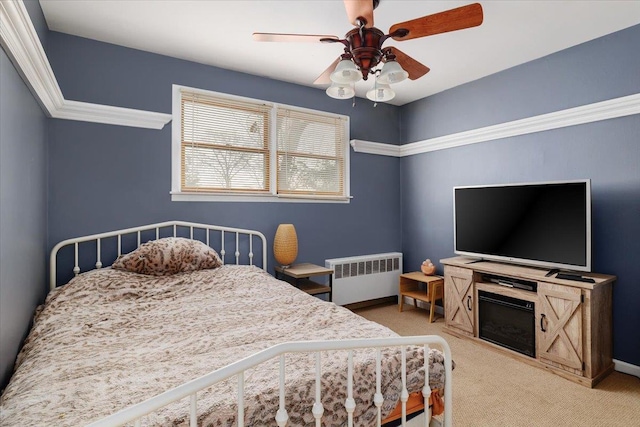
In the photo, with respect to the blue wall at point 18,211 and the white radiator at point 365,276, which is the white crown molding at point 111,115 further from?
the white radiator at point 365,276

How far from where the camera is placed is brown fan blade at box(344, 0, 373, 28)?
63.9 inches

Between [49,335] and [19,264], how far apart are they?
1.49ft

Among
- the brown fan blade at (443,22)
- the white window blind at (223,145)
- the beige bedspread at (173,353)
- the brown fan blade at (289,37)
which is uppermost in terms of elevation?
the brown fan blade at (289,37)

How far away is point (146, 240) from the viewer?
2.84 metres

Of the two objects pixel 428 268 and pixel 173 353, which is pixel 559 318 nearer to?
pixel 428 268

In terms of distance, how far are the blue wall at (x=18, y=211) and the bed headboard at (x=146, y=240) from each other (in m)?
0.25

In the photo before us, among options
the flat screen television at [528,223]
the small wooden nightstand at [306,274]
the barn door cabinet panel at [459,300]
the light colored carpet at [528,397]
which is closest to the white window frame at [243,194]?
the small wooden nightstand at [306,274]

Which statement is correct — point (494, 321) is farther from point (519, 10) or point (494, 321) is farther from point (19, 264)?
point (19, 264)

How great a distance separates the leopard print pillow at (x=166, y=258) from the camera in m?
2.42

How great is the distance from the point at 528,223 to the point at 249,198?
8.53 ft

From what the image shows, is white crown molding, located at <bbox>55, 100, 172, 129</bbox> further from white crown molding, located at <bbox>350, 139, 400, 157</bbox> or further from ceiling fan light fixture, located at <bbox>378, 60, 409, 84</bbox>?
white crown molding, located at <bbox>350, 139, 400, 157</bbox>

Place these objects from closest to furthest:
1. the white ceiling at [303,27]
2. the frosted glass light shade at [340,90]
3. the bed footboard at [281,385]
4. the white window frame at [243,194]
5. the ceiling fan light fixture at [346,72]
Answer: 1. the bed footboard at [281,385]
2. the ceiling fan light fixture at [346,72]
3. the frosted glass light shade at [340,90]
4. the white ceiling at [303,27]
5. the white window frame at [243,194]

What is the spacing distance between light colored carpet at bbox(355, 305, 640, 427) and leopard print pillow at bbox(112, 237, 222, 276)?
2.10 metres

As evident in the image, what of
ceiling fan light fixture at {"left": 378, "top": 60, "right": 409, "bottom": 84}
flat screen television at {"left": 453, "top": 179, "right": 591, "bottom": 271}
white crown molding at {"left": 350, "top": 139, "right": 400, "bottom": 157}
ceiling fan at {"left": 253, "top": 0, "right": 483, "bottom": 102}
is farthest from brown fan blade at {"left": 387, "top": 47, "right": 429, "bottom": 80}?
white crown molding at {"left": 350, "top": 139, "right": 400, "bottom": 157}
